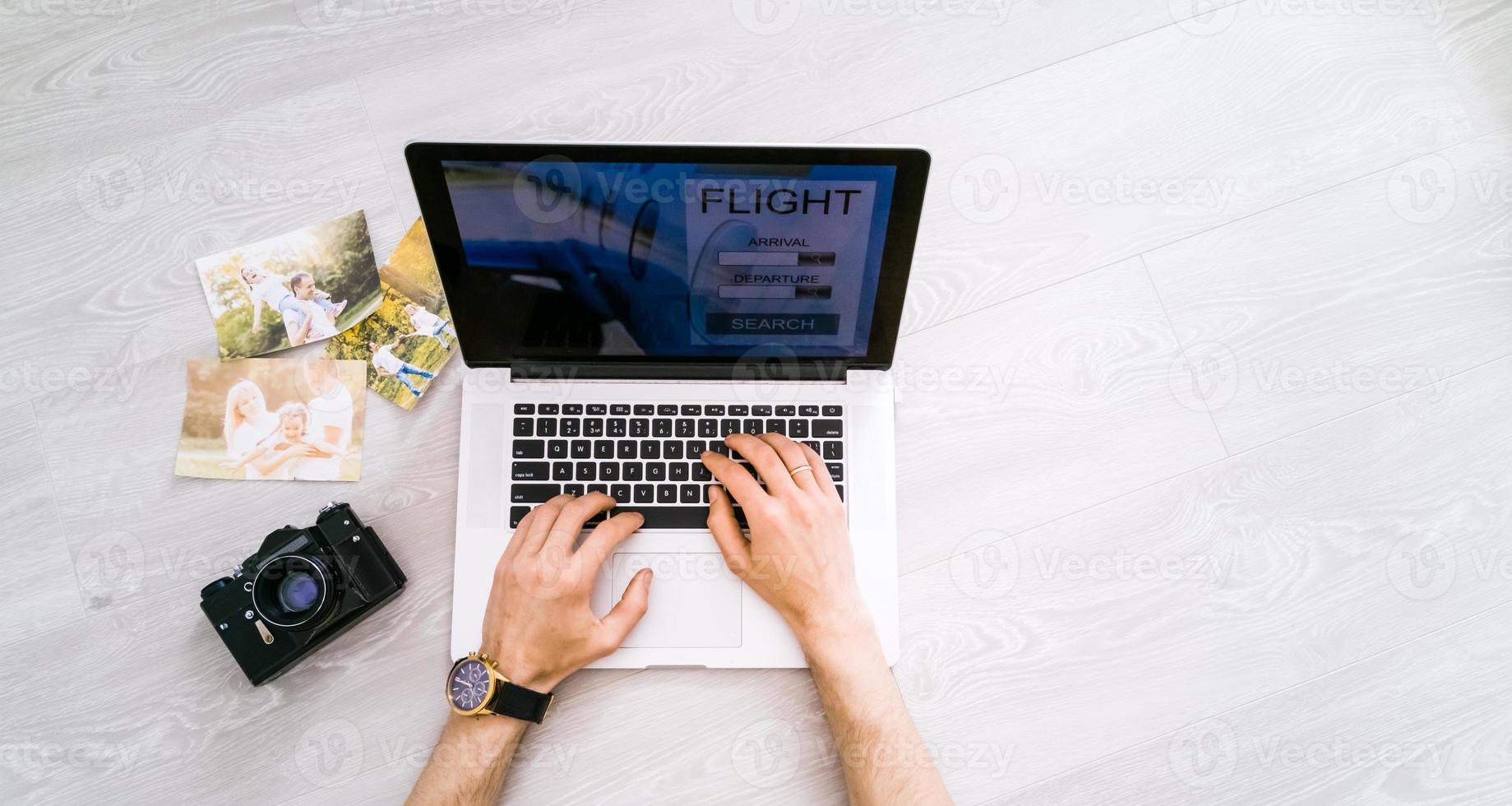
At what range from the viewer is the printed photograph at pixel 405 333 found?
1129mm

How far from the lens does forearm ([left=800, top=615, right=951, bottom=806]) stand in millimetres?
981

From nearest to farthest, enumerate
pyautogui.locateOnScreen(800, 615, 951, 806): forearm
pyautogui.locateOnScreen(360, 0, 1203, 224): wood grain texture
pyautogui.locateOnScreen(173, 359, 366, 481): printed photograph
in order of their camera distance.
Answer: pyautogui.locateOnScreen(800, 615, 951, 806): forearm
pyautogui.locateOnScreen(173, 359, 366, 481): printed photograph
pyautogui.locateOnScreen(360, 0, 1203, 224): wood grain texture

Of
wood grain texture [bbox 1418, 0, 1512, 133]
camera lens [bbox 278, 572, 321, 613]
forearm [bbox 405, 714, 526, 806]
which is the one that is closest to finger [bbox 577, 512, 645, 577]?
forearm [bbox 405, 714, 526, 806]

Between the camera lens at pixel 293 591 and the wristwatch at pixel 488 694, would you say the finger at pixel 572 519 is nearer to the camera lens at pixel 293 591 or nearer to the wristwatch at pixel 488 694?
the wristwatch at pixel 488 694

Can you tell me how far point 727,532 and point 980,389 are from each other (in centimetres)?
40

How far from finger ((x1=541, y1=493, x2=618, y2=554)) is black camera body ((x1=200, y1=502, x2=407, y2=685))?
228mm

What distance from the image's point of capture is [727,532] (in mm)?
1016

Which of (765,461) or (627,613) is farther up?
(765,461)

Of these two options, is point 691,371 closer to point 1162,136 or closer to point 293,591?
point 293,591

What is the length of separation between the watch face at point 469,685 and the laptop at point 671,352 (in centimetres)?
4

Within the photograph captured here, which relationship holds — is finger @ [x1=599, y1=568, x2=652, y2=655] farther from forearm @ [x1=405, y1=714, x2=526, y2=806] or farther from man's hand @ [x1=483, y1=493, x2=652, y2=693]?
forearm @ [x1=405, y1=714, x2=526, y2=806]

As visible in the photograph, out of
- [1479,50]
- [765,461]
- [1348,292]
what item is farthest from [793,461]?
[1479,50]

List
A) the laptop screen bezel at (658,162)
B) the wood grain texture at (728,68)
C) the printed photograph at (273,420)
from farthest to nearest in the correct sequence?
the wood grain texture at (728,68) < the printed photograph at (273,420) < the laptop screen bezel at (658,162)

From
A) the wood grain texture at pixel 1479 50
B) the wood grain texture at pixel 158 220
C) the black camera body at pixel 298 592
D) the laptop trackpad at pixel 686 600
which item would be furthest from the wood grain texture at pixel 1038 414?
the wood grain texture at pixel 158 220
